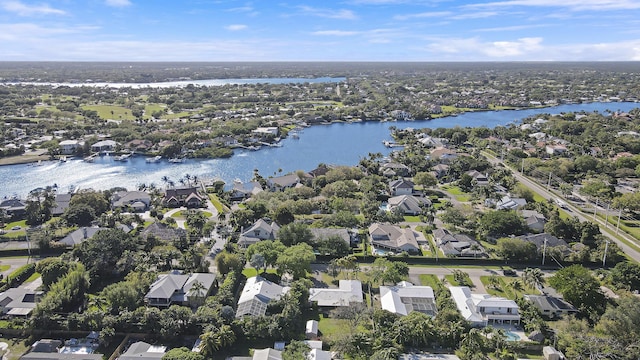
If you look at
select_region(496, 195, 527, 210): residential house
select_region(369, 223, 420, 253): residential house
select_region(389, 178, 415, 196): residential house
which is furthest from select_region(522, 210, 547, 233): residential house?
select_region(389, 178, 415, 196): residential house

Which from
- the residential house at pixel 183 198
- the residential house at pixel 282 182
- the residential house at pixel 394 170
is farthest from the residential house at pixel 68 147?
the residential house at pixel 394 170

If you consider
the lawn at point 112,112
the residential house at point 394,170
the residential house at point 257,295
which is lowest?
the residential house at point 257,295

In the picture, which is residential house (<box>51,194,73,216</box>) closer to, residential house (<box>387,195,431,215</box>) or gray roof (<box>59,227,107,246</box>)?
gray roof (<box>59,227,107,246</box>)

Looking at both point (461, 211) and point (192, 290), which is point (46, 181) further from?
point (461, 211)

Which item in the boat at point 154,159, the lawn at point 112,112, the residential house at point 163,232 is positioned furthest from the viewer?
the lawn at point 112,112

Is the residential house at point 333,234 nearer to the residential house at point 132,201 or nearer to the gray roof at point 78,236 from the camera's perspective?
the gray roof at point 78,236

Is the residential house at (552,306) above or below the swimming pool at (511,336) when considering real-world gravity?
above

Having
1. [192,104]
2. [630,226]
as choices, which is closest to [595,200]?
[630,226]
